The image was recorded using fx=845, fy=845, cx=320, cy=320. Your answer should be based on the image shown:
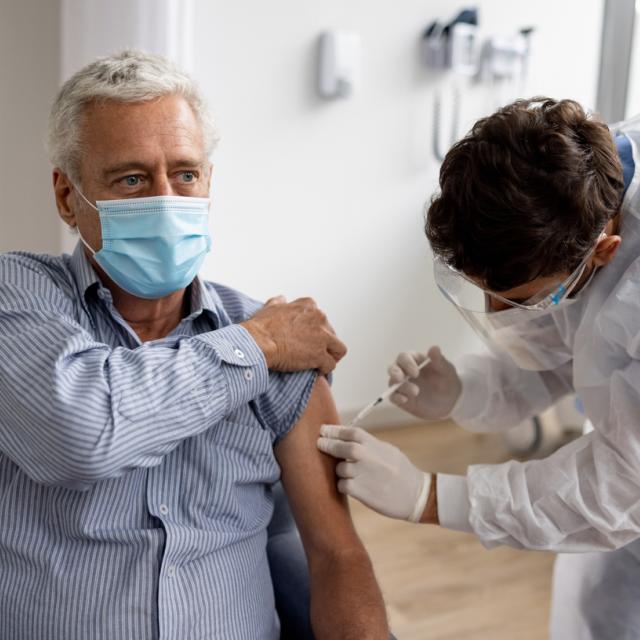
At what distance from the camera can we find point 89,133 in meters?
1.45

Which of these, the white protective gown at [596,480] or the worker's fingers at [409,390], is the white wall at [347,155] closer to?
the worker's fingers at [409,390]

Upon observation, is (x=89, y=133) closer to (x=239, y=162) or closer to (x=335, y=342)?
(x=335, y=342)

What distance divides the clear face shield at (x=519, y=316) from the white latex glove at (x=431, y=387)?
0.62 feet

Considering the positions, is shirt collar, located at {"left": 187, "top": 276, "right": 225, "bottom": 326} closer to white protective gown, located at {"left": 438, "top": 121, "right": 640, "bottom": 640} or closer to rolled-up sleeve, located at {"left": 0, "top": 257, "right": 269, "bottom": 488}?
rolled-up sleeve, located at {"left": 0, "top": 257, "right": 269, "bottom": 488}

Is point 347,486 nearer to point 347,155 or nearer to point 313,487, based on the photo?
point 313,487

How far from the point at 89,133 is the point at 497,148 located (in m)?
0.69

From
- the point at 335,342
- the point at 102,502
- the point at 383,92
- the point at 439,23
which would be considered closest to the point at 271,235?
the point at 383,92

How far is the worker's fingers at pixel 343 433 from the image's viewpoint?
5.16 feet

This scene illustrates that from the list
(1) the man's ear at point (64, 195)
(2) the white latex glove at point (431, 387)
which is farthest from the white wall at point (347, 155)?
(1) the man's ear at point (64, 195)

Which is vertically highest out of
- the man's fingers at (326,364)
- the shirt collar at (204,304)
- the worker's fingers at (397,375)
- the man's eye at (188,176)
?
the man's eye at (188,176)

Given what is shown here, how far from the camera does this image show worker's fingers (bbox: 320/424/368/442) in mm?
1572

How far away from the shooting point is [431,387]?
1930 mm

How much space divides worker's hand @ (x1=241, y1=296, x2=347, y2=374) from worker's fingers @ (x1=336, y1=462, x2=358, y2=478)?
0.18 metres

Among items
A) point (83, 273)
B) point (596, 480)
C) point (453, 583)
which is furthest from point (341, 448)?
point (453, 583)
